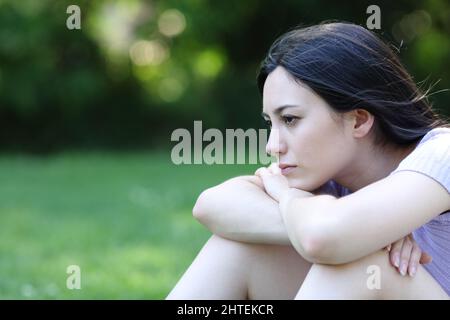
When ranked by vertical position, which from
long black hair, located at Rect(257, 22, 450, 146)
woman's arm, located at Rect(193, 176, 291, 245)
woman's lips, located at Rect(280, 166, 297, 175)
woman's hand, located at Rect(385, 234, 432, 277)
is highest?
long black hair, located at Rect(257, 22, 450, 146)

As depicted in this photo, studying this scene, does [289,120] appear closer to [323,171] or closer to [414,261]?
[323,171]

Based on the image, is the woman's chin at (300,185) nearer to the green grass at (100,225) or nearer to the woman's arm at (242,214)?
the woman's arm at (242,214)

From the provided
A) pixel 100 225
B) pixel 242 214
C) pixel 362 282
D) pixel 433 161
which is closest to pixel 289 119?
pixel 242 214

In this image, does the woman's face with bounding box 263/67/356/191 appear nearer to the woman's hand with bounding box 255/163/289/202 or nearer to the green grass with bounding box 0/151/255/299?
the woman's hand with bounding box 255/163/289/202

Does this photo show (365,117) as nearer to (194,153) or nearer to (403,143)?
(403,143)

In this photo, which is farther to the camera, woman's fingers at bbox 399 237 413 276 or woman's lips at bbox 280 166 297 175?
woman's lips at bbox 280 166 297 175

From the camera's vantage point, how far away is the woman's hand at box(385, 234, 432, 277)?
232 centimetres

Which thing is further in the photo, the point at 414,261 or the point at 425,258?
the point at 425,258

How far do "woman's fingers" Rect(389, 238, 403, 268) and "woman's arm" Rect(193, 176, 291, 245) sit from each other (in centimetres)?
35

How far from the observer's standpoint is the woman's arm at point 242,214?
2.57m

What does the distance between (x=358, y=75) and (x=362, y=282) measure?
27.1 inches

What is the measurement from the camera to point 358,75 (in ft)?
8.44

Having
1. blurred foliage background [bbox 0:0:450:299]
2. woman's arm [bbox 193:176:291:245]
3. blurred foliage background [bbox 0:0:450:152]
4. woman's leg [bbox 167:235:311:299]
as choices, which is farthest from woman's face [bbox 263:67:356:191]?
blurred foliage background [bbox 0:0:450:152]

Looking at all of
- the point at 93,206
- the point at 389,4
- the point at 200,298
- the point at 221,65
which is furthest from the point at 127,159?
the point at 200,298
